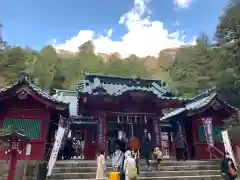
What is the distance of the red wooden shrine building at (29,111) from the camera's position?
1320cm

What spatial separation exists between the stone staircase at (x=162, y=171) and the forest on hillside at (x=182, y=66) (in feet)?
28.0

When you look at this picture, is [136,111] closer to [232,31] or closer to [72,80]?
[232,31]

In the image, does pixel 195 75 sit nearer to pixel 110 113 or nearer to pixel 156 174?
pixel 110 113

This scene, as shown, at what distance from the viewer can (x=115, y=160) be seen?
387 inches

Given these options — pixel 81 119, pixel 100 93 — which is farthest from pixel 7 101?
pixel 81 119

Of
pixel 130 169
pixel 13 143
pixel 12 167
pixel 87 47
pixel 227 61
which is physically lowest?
pixel 130 169

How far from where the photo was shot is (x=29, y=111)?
1373 centimetres

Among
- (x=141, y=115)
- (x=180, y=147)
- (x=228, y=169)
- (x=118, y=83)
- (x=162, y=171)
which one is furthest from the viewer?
(x=118, y=83)

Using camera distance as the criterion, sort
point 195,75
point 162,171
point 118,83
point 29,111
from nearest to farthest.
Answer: point 162,171 → point 29,111 → point 118,83 → point 195,75

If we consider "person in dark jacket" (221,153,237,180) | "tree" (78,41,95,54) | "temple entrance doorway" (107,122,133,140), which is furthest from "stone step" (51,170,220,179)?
"tree" (78,41,95,54)

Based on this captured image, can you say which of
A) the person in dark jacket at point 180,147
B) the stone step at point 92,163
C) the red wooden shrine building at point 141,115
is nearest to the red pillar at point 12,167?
the stone step at point 92,163

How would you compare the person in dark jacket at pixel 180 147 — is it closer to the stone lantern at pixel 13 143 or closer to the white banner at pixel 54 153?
the white banner at pixel 54 153

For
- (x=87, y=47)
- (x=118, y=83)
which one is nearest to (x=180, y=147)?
(x=118, y=83)

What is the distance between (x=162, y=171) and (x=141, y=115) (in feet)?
15.6
